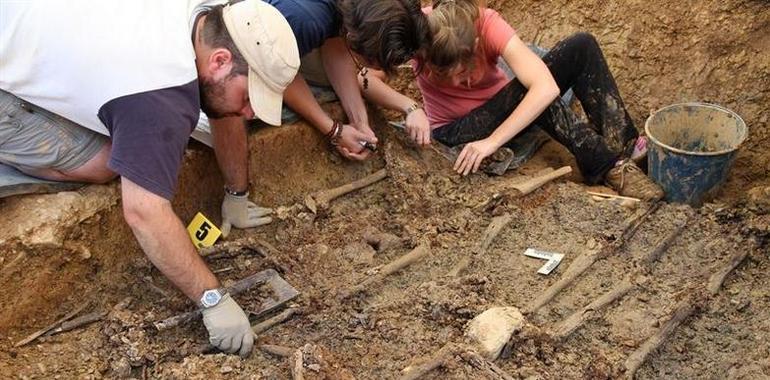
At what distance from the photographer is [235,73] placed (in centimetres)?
301

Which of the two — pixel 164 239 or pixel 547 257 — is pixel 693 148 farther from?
pixel 164 239

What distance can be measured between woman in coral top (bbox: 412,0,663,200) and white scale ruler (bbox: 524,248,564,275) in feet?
2.00

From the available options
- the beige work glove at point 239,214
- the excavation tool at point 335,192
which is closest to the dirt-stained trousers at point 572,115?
the excavation tool at point 335,192

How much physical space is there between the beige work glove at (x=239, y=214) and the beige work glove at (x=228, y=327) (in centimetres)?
82

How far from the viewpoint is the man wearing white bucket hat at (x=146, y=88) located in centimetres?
279

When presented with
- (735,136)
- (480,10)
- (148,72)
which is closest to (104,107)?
(148,72)

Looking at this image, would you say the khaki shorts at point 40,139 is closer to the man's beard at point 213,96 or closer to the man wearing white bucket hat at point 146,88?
the man wearing white bucket hat at point 146,88

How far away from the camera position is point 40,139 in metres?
3.20

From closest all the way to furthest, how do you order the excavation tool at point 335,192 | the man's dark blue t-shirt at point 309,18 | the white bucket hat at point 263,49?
the white bucket hat at point 263,49 < the man's dark blue t-shirt at point 309,18 < the excavation tool at point 335,192

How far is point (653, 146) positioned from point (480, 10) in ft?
4.07

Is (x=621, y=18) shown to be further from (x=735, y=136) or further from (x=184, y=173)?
(x=184, y=173)

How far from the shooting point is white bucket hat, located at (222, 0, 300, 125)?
9.77 feet

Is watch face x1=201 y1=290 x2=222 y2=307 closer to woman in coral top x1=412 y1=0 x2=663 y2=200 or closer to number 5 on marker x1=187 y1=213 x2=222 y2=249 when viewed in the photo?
number 5 on marker x1=187 y1=213 x2=222 y2=249

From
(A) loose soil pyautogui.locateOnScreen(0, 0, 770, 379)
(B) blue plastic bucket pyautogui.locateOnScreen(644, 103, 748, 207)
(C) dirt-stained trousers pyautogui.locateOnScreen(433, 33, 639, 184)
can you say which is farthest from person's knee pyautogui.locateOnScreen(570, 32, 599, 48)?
(A) loose soil pyautogui.locateOnScreen(0, 0, 770, 379)
